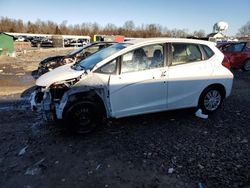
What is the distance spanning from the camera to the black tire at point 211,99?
18.6ft

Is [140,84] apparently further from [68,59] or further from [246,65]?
[246,65]

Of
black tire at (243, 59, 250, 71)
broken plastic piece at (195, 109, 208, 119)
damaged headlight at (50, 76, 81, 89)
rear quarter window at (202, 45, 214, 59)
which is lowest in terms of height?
broken plastic piece at (195, 109, 208, 119)

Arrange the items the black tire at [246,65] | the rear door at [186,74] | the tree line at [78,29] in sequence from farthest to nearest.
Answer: the tree line at [78,29] < the black tire at [246,65] < the rear door at [186,74]

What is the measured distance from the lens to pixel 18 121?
5496 millimetres

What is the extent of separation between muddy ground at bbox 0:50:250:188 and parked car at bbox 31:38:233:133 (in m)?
0.42

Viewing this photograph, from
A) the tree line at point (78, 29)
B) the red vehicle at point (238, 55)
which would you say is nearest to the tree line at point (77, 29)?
the tree line at point (78, 29)

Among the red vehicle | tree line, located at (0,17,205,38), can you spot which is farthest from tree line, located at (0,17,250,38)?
the red vehicle

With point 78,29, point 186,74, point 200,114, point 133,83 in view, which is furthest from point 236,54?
point 78,29

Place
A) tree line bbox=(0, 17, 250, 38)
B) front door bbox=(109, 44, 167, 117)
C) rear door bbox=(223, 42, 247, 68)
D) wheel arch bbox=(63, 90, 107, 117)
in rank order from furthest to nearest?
tree line bbox=(0, 17, 250, 38), rear door bbox=(223, 42, 247, 68), front door bbox=(109, 44, 167, 117), wheel arch bbox=(63, 90, 107, 117)

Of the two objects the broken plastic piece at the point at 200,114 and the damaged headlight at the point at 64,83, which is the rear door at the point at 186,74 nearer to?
the broken plastic piece at the point at 200,114

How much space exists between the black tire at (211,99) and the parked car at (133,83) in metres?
0.03

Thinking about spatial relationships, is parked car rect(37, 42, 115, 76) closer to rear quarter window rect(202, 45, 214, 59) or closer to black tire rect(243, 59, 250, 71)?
rear quarter window rect(202, 45, 214, 59)

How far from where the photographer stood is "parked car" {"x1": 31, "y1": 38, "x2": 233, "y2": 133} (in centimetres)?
460

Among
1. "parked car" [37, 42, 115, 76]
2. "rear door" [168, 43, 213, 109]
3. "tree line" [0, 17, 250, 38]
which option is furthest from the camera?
"tree line" [0, 17, 250, 38]
